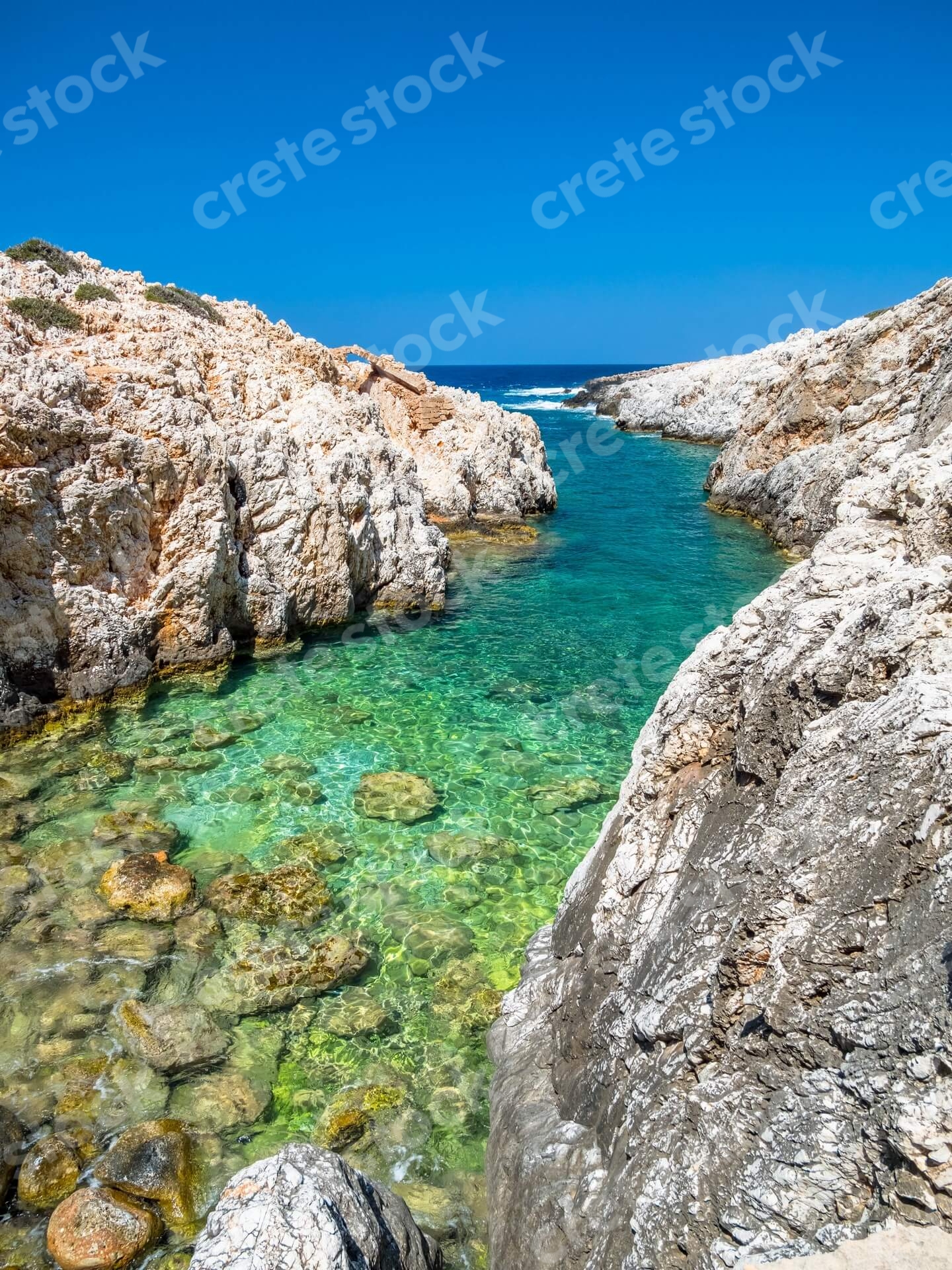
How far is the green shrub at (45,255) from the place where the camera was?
19.6 metres

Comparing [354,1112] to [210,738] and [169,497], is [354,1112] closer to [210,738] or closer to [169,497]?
[210,738]

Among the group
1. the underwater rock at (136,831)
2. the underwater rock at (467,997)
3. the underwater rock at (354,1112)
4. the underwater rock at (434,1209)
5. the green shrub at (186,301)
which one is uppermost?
the green shrub at (186,301)

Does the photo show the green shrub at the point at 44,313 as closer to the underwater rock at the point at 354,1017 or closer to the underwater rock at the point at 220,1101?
the underwater rock at the point at 354,1017

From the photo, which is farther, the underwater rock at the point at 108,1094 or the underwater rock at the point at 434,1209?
the underwater rock at the point at 108,1094

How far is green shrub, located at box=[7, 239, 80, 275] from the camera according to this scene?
64.2ft

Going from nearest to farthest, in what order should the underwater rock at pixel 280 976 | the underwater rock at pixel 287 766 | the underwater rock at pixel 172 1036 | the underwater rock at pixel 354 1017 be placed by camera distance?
the underwater rock at pixel 172 1036
the underwater rock at pixel 354 1017
the underwater rock at pixel 280 976
the underwater rock at pixel 287 766

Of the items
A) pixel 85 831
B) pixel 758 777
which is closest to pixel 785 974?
pixel 758 777

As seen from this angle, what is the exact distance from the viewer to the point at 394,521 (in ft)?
69.6

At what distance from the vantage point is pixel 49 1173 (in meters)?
5.98

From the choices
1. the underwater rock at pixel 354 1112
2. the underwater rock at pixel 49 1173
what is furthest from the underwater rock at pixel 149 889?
the underwater rock at pixel 354 1112

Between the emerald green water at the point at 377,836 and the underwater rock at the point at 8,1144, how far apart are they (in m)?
0.16

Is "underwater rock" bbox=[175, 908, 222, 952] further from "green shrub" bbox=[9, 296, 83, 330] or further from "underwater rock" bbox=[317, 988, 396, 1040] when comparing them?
"green shrub" bbox=[9, 296, 83, 330]

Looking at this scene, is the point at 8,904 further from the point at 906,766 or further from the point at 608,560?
the point at 608,560

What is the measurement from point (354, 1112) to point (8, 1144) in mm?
2772
